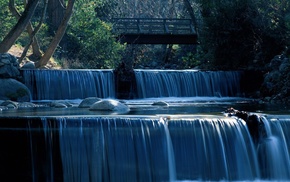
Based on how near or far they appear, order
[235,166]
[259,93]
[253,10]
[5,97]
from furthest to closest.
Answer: [253,10]
[259,93]
[5,97]
[235,166]

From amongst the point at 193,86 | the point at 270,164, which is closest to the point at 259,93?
the point at 193,86

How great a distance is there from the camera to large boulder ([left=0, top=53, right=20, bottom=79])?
25234mm

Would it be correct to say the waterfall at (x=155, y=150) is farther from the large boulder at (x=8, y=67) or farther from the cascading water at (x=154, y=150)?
the large boulder at (x=8, y=67)

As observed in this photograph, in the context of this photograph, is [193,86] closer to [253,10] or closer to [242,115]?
[253,10]

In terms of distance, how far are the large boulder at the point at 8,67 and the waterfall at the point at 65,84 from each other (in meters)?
0.59

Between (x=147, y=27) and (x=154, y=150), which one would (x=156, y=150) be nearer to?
(x=154, y=150)

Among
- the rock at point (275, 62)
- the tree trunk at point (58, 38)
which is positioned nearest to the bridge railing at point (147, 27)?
the tree trunk at point (58, 38)

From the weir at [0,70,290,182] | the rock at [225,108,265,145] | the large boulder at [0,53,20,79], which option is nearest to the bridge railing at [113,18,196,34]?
the large boulder at [0,53,20,79]

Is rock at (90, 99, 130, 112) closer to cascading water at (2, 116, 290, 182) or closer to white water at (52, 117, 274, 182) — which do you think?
cascading water at (2, 116, 290, 182)

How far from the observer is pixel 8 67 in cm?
2553

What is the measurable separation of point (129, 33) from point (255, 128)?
23072 millimetres

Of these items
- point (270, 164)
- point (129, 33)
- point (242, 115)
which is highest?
point (129, 33)

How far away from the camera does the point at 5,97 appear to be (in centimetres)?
2428

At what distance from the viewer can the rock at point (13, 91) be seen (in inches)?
964
